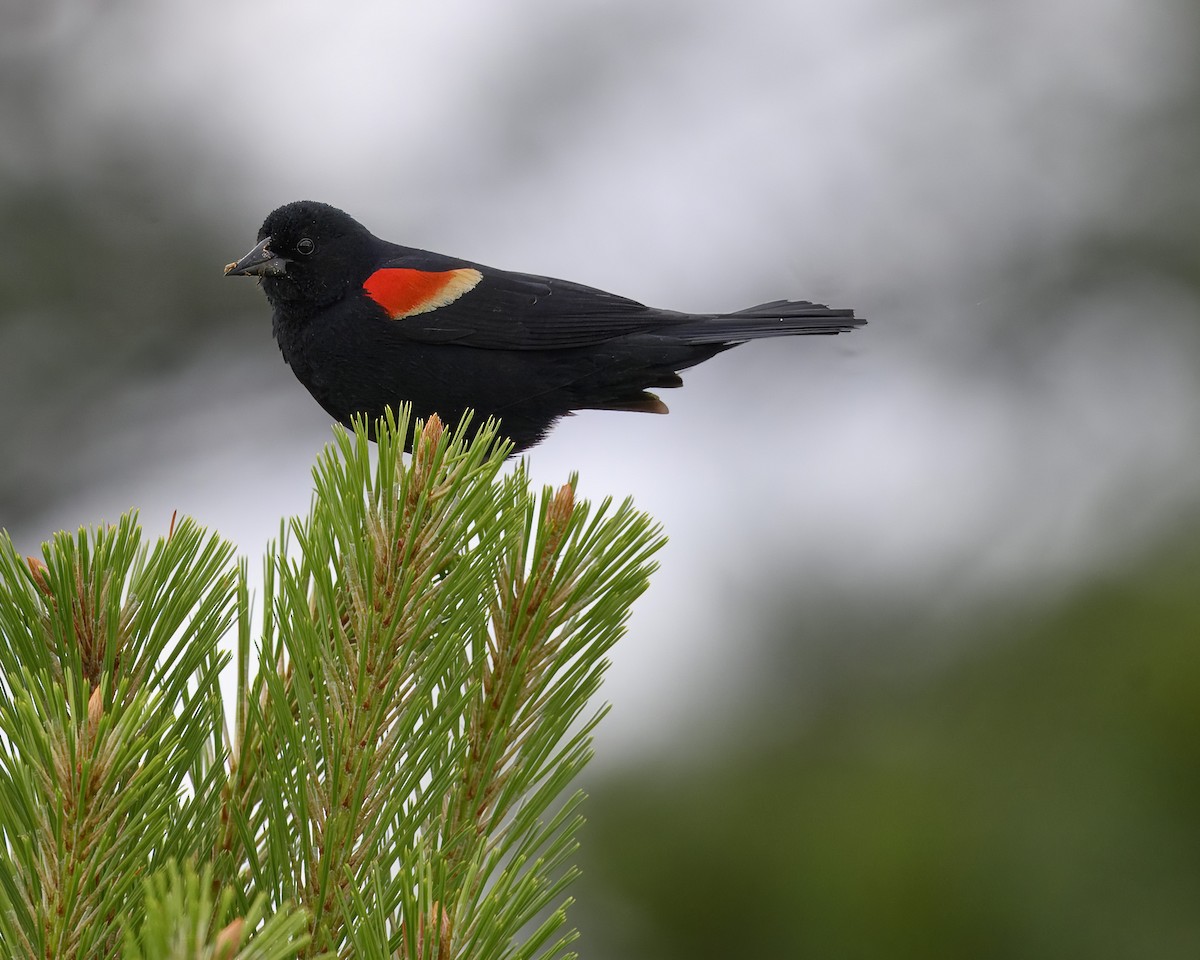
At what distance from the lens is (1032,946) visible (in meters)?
2.87

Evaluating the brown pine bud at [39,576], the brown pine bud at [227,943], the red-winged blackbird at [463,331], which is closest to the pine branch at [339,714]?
the brown pine bud at [39,576]

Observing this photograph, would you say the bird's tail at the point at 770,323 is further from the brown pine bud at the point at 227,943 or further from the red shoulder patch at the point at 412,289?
the brown pine bud at the point at 227,943

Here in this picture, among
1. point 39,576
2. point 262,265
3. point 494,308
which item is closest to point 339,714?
point 39,576

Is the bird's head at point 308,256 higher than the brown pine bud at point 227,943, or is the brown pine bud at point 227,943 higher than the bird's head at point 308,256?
the bird's head at point 308,256

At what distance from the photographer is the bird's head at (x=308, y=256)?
116 inches

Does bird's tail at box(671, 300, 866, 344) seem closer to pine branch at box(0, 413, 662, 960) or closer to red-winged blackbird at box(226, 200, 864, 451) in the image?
red-winged blackbird at box(226, 200, 864, 451)

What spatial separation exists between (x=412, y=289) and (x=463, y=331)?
0.18 meters

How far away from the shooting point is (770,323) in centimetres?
292

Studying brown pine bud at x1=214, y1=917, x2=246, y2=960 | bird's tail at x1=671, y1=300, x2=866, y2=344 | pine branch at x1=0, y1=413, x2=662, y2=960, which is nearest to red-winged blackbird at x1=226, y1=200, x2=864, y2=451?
bird's tail at x1=671, y1=300, x2=866, y2=344

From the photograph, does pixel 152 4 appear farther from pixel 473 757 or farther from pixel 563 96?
pixel 473 757

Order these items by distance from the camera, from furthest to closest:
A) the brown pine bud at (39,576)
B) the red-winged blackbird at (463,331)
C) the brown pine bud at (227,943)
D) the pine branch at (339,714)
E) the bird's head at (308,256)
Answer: the bird's head at (308,256), the red-winged blackbird at (463,331), the brown pine bud at (39,576), the pine branch at (339,714), the brown pine bud at (227,943)

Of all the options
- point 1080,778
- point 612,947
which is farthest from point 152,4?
point 1080,778

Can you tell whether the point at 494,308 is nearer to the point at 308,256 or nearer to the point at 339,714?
the point at 308,256

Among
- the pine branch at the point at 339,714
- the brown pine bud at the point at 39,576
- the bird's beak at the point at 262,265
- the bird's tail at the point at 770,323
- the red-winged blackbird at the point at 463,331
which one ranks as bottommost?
the pine branch at the point at 339,714
